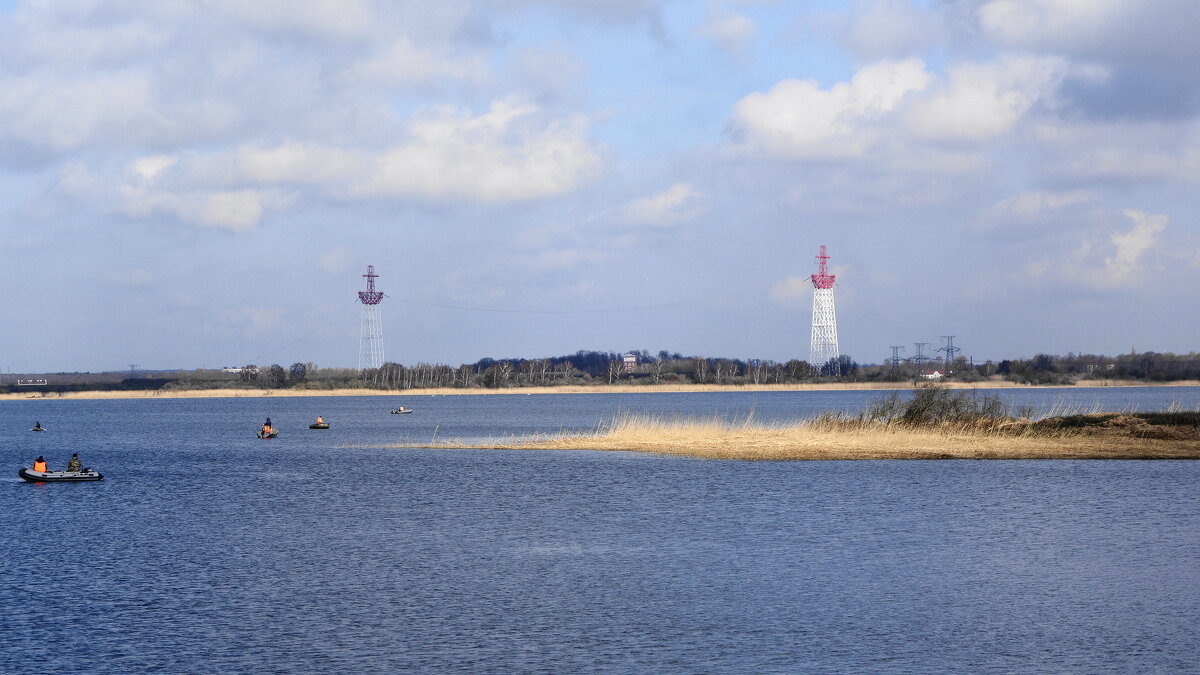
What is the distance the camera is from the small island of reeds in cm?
4966

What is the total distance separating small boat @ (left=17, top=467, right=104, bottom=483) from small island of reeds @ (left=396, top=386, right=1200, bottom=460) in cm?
1977

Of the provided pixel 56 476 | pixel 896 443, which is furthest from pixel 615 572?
pixel 896 443

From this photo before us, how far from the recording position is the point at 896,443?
173 feet

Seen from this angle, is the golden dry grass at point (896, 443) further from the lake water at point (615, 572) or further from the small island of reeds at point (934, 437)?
the lake water at point (615, 572)

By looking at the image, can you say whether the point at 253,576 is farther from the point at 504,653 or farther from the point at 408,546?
the point at 504,653

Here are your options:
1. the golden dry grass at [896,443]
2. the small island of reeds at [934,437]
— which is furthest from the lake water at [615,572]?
the small island of reeds at [934,437]

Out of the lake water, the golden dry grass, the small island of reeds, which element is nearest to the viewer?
the lake water

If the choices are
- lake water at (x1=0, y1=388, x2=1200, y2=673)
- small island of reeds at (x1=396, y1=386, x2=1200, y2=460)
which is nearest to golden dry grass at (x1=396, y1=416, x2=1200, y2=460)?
small island of reeds at (x1=396, y1=386, x2=1200, y2=460)

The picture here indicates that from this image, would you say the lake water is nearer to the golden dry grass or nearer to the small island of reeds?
the golden dry grass

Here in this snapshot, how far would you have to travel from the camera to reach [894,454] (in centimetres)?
4972

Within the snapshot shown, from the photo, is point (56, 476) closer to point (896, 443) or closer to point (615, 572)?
point (615, 572)

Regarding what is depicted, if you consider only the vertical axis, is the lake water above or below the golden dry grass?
below

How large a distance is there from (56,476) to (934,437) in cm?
3766

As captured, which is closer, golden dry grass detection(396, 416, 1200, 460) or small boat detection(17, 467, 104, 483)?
small boat detection(17, 467, 104, 483)
